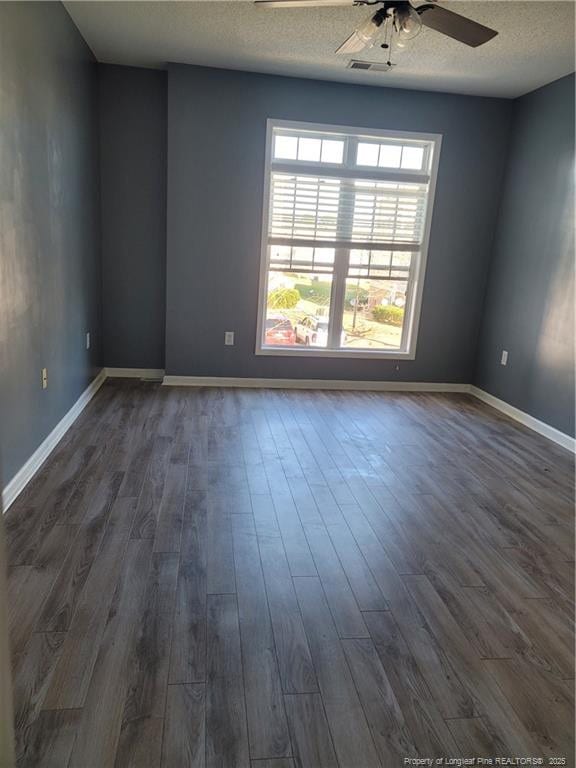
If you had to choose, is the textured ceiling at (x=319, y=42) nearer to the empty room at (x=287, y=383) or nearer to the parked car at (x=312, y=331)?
the empty room at (x=287, y=383)

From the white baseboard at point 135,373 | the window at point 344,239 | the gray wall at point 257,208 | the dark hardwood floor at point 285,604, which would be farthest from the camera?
the white baseboard at point 135,373

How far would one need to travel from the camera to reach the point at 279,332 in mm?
5059

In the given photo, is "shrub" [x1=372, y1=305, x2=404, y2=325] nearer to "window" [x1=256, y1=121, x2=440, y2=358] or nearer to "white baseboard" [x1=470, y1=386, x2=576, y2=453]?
"window" [x1=256, y1=121, x2=440, y2=358]

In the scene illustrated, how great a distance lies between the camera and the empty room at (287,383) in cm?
156

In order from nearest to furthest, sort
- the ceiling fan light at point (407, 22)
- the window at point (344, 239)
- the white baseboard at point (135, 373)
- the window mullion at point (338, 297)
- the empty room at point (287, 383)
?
the empty room at point (287, 383) → the ceiling fan light at point (407, 22) → the window at point (344, 239) → the window mullion at point (338, 297) → the white baseboard at point (135, 373)

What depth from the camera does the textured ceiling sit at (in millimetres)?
3178

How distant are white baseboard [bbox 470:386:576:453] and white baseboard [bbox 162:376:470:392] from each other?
0.30 metres

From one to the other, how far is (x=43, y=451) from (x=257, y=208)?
2.83 meters

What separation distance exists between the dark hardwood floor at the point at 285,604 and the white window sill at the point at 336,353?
1.58 meters

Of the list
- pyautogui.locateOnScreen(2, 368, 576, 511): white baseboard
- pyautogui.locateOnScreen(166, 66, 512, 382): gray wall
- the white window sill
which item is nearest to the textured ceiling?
pyautogui.locateOnScreen(166, 66, 512, 382): gray wall

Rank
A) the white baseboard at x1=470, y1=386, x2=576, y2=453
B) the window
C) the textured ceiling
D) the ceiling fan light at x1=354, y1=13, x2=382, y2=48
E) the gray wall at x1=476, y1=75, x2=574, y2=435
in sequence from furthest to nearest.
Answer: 1. the window
2. the gray wall at x1=476, y1=75, x2=574, y2=435
3. the white baseboard at x1=470, y1=386, x2=576, y2=453
4. the textured ceiling
5. the ceiling fan light at x1=354, y1=13, x2=382, y2=48

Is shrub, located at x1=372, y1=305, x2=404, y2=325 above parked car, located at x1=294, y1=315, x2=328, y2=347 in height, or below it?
above

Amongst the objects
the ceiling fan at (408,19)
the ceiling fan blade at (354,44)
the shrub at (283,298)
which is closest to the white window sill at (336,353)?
the shrub at (283,298)

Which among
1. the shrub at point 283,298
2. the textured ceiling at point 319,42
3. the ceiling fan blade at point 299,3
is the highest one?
the textured ceiling at point 319,42
